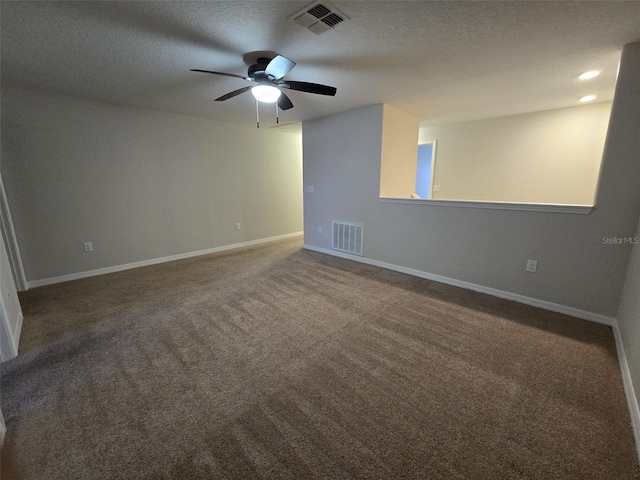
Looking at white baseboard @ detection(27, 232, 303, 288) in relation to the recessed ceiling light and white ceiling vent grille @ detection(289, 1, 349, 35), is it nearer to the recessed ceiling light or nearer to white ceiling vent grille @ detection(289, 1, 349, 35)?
white ceiling vent grille @ detection(289, 1, 349, 35)

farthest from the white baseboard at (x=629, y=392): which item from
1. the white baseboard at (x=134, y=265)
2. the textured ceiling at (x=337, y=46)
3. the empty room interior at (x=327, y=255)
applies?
the white baseboard at (x=134, y=265)

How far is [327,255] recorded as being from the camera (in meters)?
4.51

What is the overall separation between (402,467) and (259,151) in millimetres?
5022

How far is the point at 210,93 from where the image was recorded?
3.05 meters

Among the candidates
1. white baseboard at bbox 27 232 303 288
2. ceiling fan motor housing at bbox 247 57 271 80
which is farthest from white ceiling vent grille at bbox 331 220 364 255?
ceiling fan motor housing at bbox 247 57 271 80

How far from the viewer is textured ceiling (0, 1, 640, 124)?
5.20 feet

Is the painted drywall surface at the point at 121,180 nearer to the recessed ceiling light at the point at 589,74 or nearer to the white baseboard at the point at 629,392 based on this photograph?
the recessed ceiling light at the point at 589,74

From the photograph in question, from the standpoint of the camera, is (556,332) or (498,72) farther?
(498,72)

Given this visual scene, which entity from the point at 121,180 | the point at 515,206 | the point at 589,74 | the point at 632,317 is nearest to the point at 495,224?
the point at 515,206

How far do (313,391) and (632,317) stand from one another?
2207 mm

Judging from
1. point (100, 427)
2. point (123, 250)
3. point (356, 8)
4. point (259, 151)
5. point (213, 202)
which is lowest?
point (100, 427)

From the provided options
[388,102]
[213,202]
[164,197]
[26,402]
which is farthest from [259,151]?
[26,402]

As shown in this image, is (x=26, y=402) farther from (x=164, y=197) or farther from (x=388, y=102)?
(x=388, y=102)

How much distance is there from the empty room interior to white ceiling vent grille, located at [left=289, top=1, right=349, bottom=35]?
2 cm
